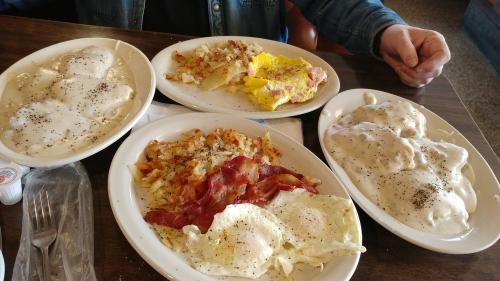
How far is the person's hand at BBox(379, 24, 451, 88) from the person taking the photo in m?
1.86

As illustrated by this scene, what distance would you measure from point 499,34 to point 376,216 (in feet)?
12.8

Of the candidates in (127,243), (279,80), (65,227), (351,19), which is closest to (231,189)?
(127,243)

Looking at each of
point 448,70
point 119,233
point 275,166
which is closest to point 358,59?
point 275,166

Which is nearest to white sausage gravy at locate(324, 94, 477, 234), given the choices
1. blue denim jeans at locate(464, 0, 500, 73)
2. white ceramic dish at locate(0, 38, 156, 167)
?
white ceramic dish at locate(0, 38, 156, 167)

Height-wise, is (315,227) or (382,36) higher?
(382,36)

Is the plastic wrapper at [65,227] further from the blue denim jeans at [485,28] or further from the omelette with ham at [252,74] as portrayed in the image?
the blue denim jeans at [485,28]

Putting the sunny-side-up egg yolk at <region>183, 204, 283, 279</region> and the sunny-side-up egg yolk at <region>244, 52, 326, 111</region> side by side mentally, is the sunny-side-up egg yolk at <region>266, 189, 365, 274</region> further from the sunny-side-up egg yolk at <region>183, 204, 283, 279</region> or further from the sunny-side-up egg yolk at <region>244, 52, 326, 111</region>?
the sunny-side-up egg yolk at <region>244, 52, 326, 111</region>

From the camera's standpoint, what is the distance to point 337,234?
45.8 inches

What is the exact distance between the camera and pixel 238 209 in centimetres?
116

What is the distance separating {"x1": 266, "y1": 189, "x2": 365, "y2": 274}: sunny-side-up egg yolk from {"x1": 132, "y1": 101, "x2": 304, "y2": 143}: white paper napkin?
1.14 ft

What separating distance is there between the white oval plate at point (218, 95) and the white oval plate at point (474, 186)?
9 cm

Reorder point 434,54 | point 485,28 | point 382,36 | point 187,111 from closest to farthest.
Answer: point 187,111, point 434,54, point 382,36, point 485,28

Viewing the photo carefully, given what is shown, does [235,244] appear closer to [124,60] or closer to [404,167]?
[404,167]

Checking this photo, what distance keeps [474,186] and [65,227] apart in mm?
1350
